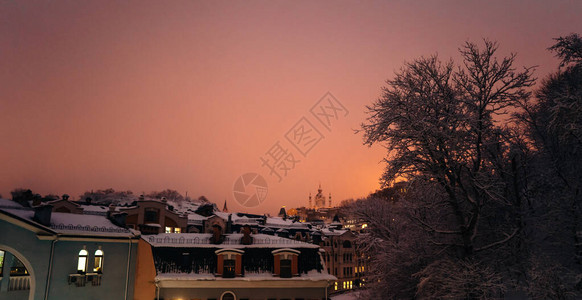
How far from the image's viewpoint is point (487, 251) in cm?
1941

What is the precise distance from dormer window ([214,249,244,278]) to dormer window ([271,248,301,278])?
2603 mm

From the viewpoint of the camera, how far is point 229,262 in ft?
88.3

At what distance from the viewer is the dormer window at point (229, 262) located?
26.5 m

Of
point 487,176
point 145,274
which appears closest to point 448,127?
point 487,176

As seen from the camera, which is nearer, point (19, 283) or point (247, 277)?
point (19, 283)

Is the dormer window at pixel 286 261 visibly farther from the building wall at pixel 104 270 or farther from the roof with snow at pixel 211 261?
the building wall at pixel 104 270

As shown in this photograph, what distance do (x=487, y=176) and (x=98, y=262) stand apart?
26.5 meters

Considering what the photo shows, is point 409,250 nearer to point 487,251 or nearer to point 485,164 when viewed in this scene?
point 487,251

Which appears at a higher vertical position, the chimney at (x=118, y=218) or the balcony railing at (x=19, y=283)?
the chimney at (x=118, y=218)

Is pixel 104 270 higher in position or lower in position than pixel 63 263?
lower

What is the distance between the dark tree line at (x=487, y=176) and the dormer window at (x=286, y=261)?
29.1 ft

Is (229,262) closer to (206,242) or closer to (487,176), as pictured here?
(206,242)

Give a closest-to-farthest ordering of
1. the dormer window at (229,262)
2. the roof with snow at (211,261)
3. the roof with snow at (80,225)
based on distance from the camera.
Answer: the roof with snow at (80,225) → the roof with snow at (211,261) → the dormer window at (229,262)

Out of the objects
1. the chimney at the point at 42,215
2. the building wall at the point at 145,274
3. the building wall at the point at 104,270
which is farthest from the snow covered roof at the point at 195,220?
the chimney at the point at 42,215
